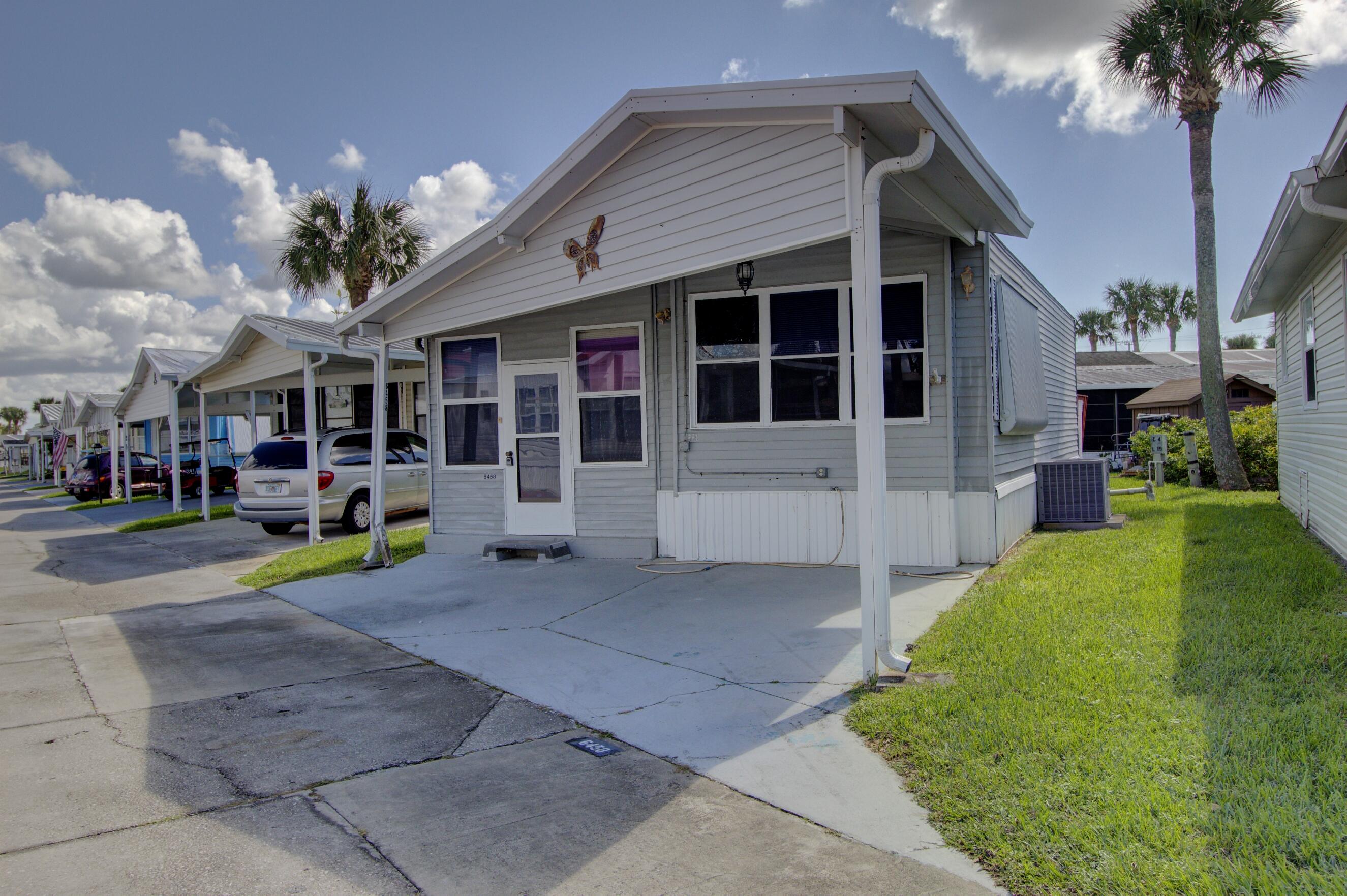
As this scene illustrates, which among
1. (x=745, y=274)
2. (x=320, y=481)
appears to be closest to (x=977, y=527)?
(x=745, y=274)

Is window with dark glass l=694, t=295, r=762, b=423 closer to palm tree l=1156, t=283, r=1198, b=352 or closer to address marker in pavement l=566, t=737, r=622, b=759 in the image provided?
address marker in pavement l=566, t=737, r=622, b=759

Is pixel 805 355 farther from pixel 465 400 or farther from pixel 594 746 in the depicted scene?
pixel 594 746

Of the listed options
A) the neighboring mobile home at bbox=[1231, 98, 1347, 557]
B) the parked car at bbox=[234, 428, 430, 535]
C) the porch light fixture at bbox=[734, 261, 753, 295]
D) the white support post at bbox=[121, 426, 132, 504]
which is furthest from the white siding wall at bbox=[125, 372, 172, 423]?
the neighboring mobile home at bbox=[1231, 98, 1347, 557]

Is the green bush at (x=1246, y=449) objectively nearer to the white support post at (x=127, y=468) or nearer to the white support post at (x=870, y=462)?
the white support post at (x=870, y=462)

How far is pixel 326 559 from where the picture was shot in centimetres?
996

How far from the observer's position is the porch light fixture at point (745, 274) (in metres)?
7.75

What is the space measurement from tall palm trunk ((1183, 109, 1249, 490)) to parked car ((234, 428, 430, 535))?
1367 cm

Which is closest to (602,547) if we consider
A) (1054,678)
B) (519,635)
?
(519,635)

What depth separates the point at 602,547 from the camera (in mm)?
8711

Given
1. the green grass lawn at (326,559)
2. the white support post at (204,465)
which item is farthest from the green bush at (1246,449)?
the white support post at (204,465)

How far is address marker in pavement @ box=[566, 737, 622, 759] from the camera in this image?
3.75 metres

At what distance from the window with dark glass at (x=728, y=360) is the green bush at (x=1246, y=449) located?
1085cm

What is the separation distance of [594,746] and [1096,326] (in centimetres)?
5348

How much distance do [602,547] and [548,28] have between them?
20.2 ft
